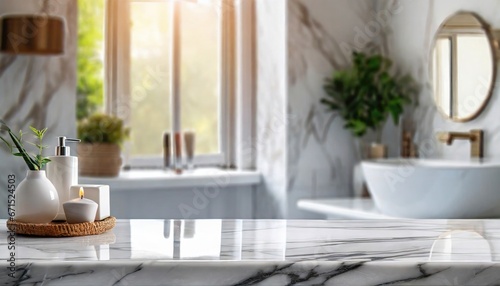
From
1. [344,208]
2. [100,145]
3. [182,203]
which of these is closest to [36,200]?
[344,208]

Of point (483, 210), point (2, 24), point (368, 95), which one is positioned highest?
point (2, 24)

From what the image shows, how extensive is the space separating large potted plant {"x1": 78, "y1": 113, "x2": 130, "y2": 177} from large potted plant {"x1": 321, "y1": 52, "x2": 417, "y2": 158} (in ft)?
3.22

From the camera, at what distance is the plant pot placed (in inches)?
127

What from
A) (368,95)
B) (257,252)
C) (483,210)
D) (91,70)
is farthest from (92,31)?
(257,252)

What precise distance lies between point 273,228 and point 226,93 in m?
2.38

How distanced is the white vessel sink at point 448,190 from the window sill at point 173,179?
106 centimetres

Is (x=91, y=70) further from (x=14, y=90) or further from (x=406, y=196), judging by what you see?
(x=406, y=196)

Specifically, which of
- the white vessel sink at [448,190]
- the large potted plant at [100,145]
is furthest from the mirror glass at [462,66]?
the large potted plant at [100,145]

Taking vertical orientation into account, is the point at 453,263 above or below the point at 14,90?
below

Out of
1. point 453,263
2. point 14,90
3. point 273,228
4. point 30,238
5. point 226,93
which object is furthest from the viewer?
point 226,93

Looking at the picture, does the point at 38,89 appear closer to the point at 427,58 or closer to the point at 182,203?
the point at 182,203

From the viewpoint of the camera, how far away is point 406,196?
8.43ft

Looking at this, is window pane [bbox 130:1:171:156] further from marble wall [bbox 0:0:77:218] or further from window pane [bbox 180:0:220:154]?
marble wall [bbox 0:0:77:218]

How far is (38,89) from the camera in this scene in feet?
10.1
